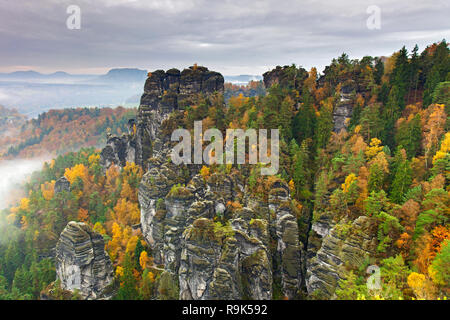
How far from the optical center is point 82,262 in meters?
35.3

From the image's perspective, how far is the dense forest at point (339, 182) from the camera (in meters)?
25.1

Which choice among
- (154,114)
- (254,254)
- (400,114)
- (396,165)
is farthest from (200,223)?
(154,114)

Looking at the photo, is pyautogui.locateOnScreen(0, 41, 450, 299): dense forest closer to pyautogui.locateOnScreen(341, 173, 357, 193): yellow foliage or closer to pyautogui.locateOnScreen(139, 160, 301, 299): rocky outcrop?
pyautogui.locateOnScreen(341, 173, 357, 193): yellow foliage

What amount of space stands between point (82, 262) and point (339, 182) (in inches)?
1535

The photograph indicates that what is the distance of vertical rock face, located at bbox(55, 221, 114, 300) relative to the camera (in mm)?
34938

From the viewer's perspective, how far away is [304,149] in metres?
44.3

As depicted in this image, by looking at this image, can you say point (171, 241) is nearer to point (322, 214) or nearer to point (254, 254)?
point (254, 254)

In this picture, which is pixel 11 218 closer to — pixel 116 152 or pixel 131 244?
pixel 116 152

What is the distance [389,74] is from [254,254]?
45.9 metres

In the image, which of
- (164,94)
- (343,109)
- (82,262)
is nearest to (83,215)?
(82,262)

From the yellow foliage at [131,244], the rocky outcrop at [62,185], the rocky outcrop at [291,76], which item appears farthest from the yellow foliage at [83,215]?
the rocky outcrop at [291,76]

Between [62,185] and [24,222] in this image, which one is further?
[62,185]

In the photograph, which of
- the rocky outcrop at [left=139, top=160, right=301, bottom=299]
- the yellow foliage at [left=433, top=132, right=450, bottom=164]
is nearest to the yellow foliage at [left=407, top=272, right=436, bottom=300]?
the rocky outcrop at [left=139, top=160, right=301, bottom=299]

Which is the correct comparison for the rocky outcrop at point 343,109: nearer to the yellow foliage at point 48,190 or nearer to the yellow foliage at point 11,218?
the yellow foliage at point 48,190
